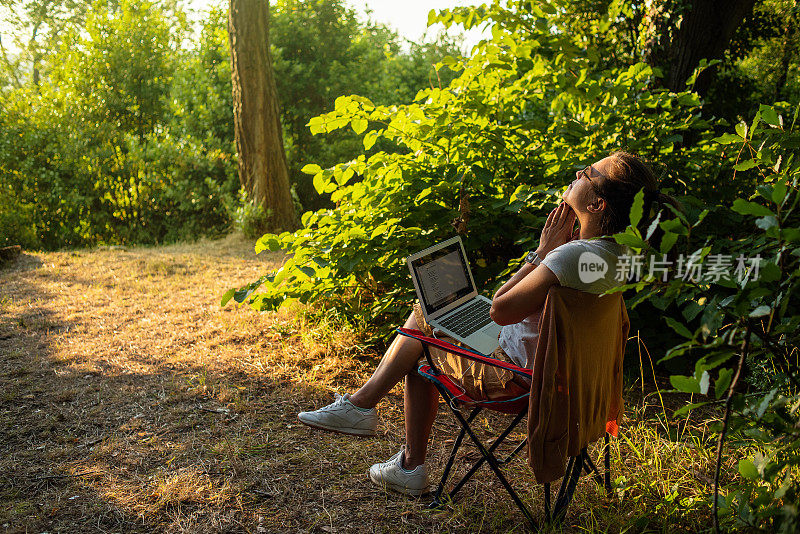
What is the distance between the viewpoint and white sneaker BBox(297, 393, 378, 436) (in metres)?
2.42

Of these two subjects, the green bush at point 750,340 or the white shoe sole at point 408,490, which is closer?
the green bush at point 750,340

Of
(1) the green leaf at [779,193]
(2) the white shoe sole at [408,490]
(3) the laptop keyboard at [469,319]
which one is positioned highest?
(1) the green leaf at [779,193]

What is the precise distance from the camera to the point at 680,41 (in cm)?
450

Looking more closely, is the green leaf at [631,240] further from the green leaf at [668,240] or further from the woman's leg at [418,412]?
the woman's leg at [418,412]

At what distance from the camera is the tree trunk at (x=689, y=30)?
14.7 ft

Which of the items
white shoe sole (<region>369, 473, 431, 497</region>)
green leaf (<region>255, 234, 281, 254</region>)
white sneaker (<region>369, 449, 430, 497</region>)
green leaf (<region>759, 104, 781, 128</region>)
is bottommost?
white shoe sole (<region>369, 473, 431, 497</region>)

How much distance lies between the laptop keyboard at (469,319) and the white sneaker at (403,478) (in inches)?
22.8

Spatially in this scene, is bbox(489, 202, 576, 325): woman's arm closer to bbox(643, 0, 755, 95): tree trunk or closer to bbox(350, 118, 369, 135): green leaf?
bbox(350, 118, 369, 135): green leaf

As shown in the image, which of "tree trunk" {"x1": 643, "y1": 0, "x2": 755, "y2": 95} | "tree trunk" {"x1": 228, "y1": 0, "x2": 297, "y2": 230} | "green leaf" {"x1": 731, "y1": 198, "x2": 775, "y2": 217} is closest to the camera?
"green leaf" {"x1": 731, "y1": 198, "x2": 775, "y2": 217}

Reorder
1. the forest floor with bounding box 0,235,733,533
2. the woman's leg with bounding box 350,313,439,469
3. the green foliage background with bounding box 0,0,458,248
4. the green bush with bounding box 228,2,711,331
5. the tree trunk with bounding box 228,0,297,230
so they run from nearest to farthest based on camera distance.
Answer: the forest floor with bounding box 0,235,733,533, the woman's leg with bounding box 350,313,439,469, the green bush with bounding box 228,2,711,331, the tree trunk with bounding box 228,0,297,230, the green foliage background with bounding box 0,0,458,248

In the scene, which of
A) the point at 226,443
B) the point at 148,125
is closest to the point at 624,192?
the point at 226,443

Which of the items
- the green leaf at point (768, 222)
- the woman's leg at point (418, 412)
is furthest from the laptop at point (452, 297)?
the green leaf at point (768, 222)

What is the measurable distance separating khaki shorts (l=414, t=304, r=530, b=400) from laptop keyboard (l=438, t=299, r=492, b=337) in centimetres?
9

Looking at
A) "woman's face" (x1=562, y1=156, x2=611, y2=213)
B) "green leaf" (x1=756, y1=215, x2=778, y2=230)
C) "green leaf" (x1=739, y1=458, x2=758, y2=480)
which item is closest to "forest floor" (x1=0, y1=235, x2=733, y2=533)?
"green leaf" (x1=739, y1=458, x2=758, y2=480)
